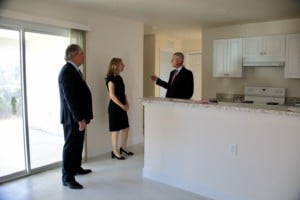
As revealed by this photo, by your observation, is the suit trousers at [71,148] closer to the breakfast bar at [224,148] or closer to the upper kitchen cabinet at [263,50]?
the breakfast bar at [224,148]

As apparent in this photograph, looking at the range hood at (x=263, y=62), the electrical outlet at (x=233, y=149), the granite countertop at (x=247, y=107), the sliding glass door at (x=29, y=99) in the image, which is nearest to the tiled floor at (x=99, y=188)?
the sliding glass door at (x=29, y=99)

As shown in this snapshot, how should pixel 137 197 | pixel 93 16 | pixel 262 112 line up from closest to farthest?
1. pixel 262 112
2. pixel 137 197
3. pixel 93 16

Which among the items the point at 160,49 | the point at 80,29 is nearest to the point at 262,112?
the point at 80,29

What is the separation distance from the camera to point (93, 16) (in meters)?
4.22

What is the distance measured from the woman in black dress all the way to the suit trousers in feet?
3.15

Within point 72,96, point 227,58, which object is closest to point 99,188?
point 72,96

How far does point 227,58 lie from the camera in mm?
5297

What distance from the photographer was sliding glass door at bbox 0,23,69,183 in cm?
328

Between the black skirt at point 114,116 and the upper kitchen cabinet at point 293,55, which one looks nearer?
the black skirt at point 114,116

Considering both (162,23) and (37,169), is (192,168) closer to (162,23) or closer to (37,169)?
(37,169)

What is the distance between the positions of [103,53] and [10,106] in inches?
63.8

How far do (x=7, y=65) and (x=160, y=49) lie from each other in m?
4.09

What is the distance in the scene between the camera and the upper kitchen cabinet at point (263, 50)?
469 cm

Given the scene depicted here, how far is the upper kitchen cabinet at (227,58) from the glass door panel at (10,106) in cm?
356
